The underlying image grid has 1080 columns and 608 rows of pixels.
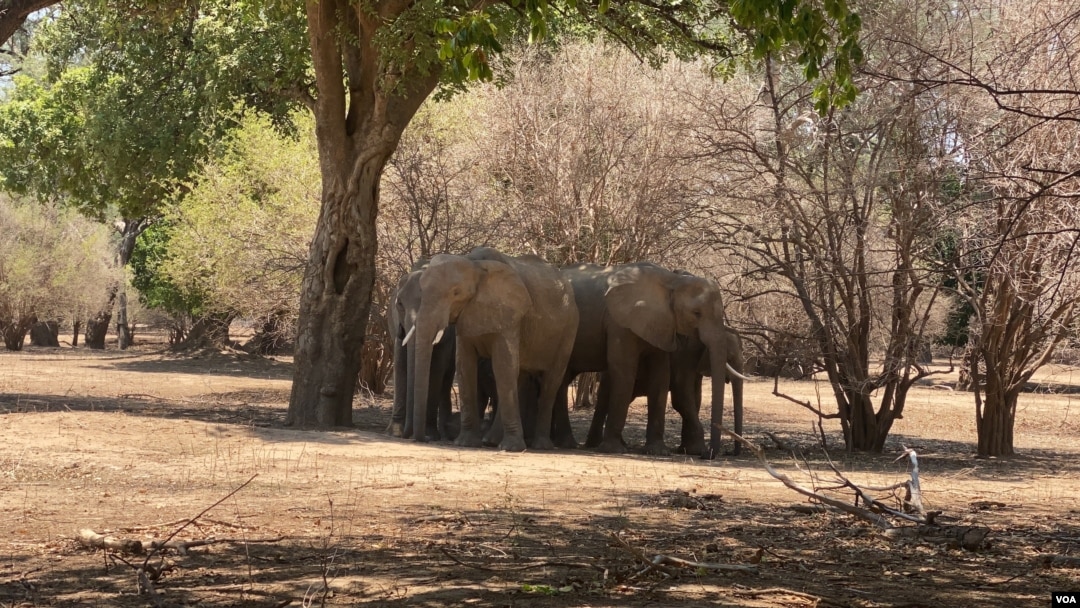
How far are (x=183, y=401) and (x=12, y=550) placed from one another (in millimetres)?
15591

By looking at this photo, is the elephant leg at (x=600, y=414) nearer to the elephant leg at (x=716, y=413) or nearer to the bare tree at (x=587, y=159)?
the elephant leg at (x=716, y=413)

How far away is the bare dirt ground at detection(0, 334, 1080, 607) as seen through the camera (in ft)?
21.2

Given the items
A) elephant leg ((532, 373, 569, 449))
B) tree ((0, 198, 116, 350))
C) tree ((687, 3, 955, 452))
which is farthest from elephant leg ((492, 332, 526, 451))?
tree ((0, 198, 116, 350))

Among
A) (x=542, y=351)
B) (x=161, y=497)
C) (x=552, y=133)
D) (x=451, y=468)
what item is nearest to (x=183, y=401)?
(x=552, y=133)

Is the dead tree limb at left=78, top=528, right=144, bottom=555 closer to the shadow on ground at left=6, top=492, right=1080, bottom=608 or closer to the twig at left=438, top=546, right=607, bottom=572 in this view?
the shadow on ground at left=6, top=492, right=1080, bottom=608

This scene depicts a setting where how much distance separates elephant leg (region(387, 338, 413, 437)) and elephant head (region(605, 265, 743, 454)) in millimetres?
2708

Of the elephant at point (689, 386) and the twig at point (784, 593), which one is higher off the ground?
the elephant at point (689, 386)

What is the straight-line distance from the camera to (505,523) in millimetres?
8852

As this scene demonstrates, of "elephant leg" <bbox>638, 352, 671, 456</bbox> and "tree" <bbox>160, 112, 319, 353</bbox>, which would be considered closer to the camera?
"elephant leg" <bbox>638, 352, 671, 456</bbox>

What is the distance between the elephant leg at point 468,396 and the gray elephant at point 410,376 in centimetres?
48

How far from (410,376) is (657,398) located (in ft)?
10.1

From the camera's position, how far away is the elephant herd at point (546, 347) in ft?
48.8

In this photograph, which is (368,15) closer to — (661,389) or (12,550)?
(661,389)

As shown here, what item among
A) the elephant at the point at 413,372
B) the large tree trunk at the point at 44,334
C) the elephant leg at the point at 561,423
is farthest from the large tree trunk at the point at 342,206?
the large tree trunk at the point at 44,334
